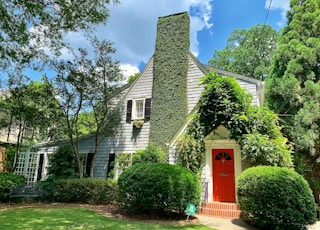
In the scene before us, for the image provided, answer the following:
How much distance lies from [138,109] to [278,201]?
9.06m

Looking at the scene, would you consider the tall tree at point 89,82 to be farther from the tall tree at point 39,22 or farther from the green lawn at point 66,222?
the green lawn at point 66,222

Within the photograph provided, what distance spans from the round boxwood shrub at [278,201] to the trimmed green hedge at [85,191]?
591 cm

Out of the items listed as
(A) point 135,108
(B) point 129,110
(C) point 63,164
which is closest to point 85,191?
(C) point 63,164

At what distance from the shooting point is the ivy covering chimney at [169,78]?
12.2m

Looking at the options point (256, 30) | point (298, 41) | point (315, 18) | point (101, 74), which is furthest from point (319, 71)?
point (256, 30)

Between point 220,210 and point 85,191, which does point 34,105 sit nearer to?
point 85,191

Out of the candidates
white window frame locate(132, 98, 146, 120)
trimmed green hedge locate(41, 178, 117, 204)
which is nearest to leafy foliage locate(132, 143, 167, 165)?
trimmed green hedge locate(41, 178, 117, 204)

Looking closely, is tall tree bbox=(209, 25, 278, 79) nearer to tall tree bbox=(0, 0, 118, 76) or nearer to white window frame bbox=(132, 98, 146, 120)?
white window frame bbox=(132, 98, 146, 120)

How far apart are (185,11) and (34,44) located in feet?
28.4

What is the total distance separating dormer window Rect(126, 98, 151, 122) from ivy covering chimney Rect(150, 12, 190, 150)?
0.47 metres

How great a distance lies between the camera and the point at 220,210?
8.22 meters

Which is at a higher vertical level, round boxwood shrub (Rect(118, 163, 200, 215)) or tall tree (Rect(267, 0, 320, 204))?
tall tree (Rect(267, 0, 320, 204))

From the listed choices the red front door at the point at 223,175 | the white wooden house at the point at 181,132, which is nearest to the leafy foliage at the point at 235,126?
the white wooden house at the point at 181,132

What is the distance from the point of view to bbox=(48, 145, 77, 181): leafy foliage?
41.9 ft
